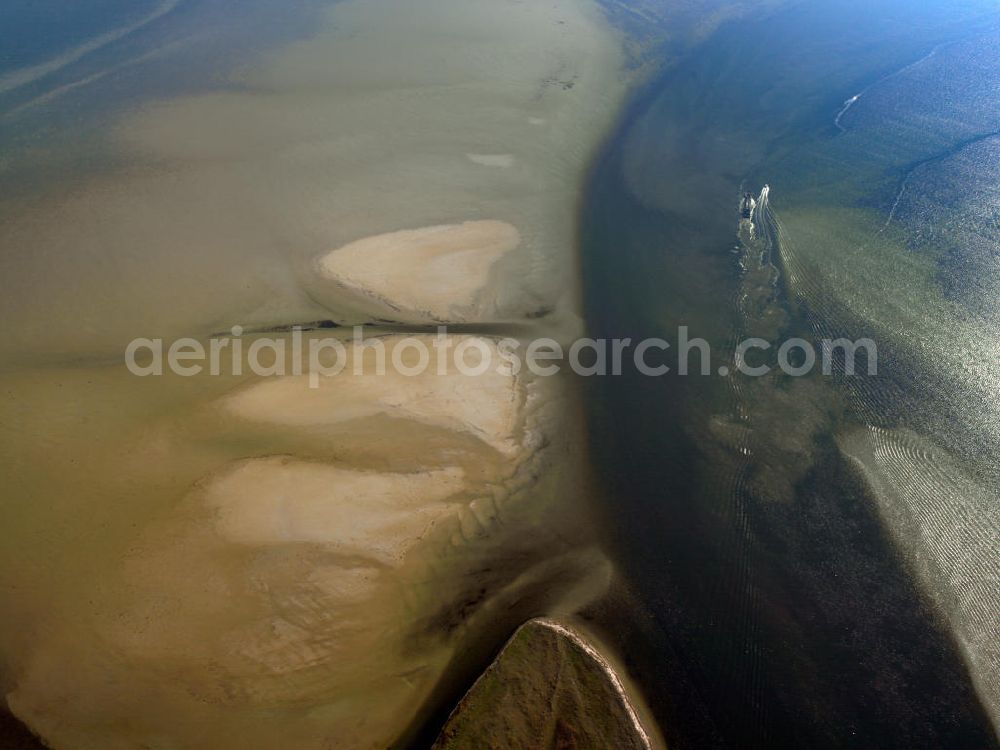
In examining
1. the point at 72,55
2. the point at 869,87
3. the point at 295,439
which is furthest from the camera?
the point at 869,87

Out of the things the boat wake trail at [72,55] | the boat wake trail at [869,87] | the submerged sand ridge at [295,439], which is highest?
the boat wake trail at [72,55]

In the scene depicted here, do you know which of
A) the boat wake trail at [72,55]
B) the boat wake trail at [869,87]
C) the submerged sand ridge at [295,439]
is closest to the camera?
the submerged sand ridge at [295,439]

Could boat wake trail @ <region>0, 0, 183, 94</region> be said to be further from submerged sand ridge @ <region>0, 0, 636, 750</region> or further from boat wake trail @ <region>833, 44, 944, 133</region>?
boat wake trail @ <region>833, 44, 944, 133</region>

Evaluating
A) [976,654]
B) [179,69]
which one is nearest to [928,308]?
[976,654]

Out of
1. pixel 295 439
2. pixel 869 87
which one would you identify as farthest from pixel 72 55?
pixel 869 87

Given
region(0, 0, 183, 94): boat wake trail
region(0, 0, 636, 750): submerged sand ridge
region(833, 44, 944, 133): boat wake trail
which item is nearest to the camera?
region(0, 0, 636, 750): submerged sand ridge

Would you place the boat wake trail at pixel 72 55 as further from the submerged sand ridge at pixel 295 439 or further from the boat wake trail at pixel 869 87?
the boat wake trail at pixel 869 87

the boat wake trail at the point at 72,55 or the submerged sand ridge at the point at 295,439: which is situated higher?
the boat wake trail at the point at 72,55

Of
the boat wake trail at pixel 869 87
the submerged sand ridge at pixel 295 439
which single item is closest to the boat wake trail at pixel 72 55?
the submerged sand ridge at pixel 295 439

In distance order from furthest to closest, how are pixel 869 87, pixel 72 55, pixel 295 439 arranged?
pixel 869 87, pixel 72 55, pixel 295 439

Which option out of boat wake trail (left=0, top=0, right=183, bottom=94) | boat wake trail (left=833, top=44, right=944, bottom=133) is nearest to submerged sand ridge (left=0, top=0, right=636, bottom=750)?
boat wake trail (left=0, top=0, right=183, bottom=94)

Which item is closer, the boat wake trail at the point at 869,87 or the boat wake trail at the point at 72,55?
the boat wake trail at the point at 72,55

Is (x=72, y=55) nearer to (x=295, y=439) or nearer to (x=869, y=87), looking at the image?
(x=295, y=439)
